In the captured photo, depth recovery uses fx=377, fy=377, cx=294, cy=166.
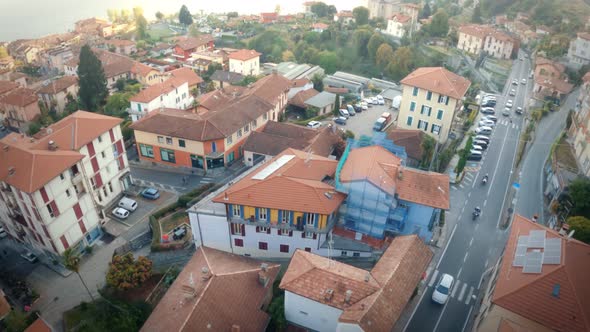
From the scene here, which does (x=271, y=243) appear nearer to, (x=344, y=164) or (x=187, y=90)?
(x=344, y=164)

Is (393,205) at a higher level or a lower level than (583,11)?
lower

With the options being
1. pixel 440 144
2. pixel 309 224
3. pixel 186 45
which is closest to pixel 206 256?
pixel 309 224

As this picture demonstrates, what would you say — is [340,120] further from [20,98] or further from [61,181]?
[20,98]

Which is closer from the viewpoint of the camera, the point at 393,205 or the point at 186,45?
the point at 393,205

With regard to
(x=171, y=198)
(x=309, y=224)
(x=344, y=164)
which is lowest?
(x=171, y=198)

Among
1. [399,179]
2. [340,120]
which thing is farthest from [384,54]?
[399,179]

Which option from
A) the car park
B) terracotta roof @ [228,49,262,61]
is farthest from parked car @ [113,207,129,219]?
terracotta roof @ [228,49,262,61]

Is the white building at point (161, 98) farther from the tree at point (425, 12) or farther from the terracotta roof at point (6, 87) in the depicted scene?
the tree at point (425, 12)

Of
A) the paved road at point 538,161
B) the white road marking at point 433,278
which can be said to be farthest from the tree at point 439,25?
the white road marking at point 433,278
